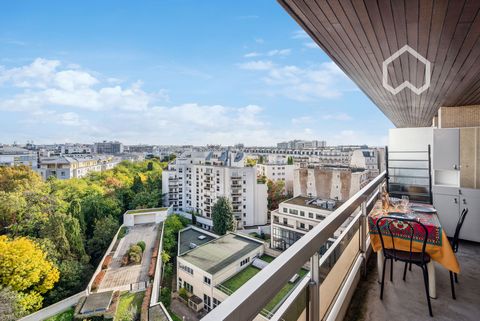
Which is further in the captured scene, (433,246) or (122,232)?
(122,232)

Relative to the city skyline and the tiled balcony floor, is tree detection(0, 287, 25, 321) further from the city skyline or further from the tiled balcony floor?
the city skyline

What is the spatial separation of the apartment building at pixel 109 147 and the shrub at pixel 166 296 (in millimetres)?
72001

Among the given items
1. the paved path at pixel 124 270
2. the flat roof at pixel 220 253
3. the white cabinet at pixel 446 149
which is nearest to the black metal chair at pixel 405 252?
the white cabinet at pixel 446 149

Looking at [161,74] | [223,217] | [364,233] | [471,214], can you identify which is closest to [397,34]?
[364,233]

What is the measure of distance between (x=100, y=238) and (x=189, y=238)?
6430 mm

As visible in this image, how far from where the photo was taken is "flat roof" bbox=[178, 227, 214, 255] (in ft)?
57.9

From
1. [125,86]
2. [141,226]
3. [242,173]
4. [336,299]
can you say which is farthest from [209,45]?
[125,86]

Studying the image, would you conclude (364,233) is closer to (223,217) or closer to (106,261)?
(106,261)

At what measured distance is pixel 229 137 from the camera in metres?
62.0

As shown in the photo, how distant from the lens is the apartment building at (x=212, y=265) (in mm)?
11353

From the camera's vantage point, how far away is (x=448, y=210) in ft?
12.4

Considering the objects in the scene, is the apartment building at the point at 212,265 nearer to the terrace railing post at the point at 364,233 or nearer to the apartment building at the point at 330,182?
the apartment building at the point at 330,182

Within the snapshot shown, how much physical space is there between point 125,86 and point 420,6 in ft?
176

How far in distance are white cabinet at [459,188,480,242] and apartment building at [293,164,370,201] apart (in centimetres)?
1352
